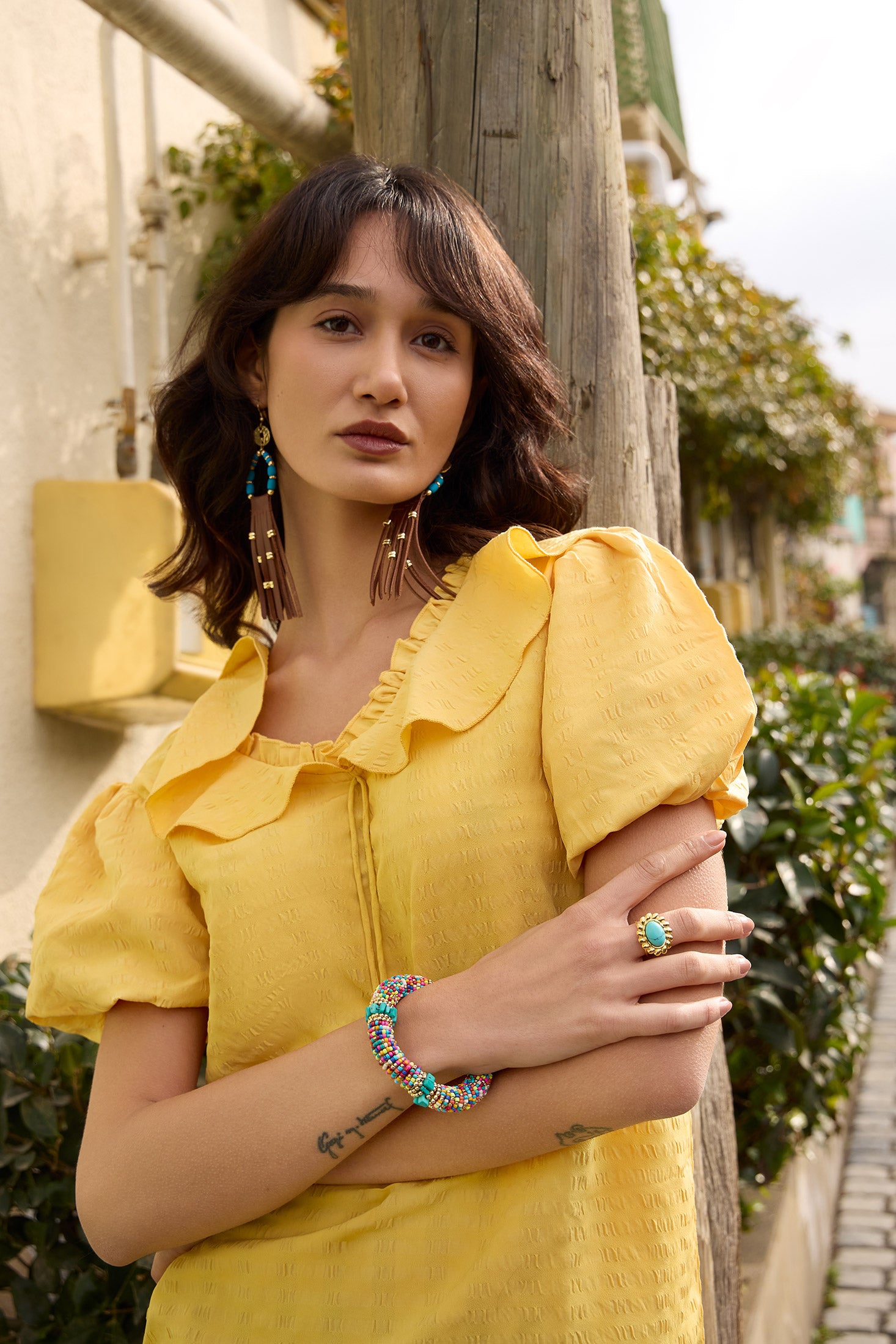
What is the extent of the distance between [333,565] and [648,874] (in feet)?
2.24

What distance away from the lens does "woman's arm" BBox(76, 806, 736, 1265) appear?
4.22ft

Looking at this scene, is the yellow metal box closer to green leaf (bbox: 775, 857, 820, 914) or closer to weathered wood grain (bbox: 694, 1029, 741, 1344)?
green leaf (bbox: 775, 857, 820, 914)

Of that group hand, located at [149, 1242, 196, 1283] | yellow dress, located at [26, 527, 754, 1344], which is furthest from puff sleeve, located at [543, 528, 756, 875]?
hand, located at [149, 1242, 196, 1283]

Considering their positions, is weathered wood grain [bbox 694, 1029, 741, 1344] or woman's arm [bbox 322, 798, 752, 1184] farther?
weathered wood grain [bbox 694, 1029, 741, 1344]

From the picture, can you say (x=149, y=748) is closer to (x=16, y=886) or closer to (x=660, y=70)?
(x=16, y=886)

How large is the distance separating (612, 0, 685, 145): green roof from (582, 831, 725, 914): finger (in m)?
3.91

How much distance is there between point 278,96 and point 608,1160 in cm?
313

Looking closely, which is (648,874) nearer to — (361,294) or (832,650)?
(361,294)

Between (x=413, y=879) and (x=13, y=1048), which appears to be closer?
(x=413, y=879)

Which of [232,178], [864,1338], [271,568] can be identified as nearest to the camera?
[271,568]

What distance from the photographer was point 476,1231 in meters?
1.38

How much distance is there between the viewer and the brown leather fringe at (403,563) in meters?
1.64

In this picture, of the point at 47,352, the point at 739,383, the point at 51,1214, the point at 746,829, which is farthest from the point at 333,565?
the point at 739,383

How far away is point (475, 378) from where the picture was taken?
1683 millimetres
